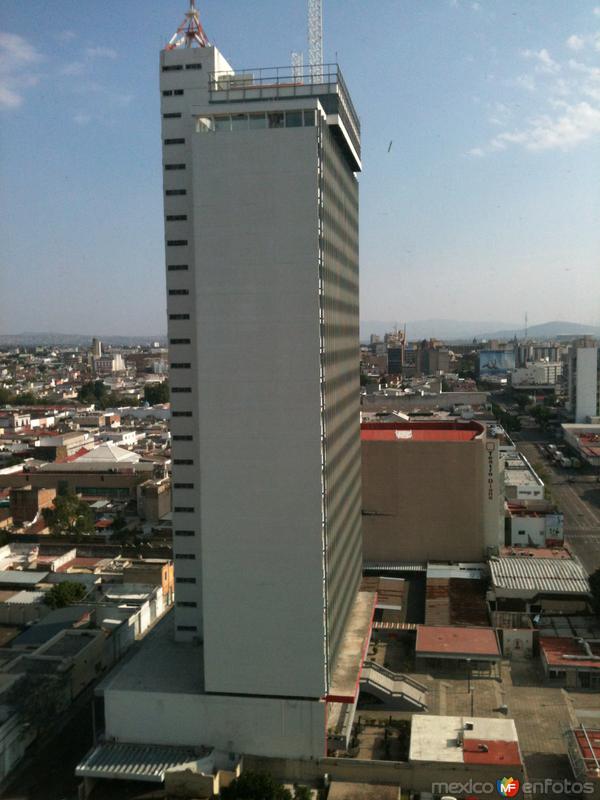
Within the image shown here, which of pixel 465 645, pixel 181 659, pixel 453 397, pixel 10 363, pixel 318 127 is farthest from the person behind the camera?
pixel 10 363

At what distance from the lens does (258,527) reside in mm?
11398

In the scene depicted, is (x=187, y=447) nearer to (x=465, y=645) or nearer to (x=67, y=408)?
(x=465, y=645)

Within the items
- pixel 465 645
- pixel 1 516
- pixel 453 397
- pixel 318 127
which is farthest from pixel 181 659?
pixel 453 397

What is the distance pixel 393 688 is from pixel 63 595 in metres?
8.05

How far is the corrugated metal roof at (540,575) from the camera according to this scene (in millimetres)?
17648

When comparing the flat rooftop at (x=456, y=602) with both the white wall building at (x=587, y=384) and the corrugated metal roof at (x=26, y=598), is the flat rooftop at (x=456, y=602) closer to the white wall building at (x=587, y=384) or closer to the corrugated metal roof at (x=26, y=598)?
the corrugated metal roof at (x=26, y=598)

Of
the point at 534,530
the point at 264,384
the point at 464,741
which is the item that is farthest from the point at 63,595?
the point at 534,530

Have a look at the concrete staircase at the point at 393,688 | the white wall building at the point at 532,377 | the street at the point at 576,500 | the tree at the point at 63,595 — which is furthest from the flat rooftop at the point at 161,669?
the white wall building at the point at 532,377

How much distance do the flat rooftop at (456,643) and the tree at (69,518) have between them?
39.2ft

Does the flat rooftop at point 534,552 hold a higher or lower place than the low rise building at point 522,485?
lower

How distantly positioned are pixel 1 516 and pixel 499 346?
96168 mm

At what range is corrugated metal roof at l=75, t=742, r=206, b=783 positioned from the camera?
11.0m

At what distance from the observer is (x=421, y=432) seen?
22047 millimetres

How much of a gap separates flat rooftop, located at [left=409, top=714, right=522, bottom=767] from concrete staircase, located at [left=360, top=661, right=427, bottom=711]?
3.79 feet
